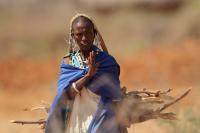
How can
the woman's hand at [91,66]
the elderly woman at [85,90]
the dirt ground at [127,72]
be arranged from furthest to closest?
the dirt ground at [127,72]
the elderly woman at [85,90]
the woman's hand at [91,66]

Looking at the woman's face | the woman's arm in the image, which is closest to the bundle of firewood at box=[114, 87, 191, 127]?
the woman's arm

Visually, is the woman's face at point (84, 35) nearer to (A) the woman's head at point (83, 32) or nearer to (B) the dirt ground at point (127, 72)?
(A) the woman's head at point (83, 32)

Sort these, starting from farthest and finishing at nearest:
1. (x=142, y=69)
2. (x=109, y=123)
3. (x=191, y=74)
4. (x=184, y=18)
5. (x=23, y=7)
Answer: (x=23, y=7) < (x=184, y=18) < (x=142, y=69) < (x=191, y=74) < (x=109, y=123)

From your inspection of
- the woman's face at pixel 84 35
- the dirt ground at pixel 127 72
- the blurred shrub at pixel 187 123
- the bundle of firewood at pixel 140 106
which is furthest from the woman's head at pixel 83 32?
the dirt ground at pixel 127 72

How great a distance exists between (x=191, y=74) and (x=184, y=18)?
5268mm

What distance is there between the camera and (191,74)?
2008 cm

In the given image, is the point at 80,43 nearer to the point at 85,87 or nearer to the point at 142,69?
the point at 85,87

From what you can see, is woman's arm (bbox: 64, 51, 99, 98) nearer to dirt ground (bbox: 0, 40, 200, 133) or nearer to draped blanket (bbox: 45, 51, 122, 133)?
draped blanket (bbox: 45, 51, 122, 133)

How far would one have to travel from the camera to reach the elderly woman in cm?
647

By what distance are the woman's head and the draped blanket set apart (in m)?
0.10

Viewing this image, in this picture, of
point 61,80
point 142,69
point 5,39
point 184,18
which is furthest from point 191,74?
point 61,80

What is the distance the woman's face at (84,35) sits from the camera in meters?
6.48

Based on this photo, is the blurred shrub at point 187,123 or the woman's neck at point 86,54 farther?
the blurred shrub at point 187,123

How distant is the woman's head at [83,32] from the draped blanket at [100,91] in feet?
0.33
